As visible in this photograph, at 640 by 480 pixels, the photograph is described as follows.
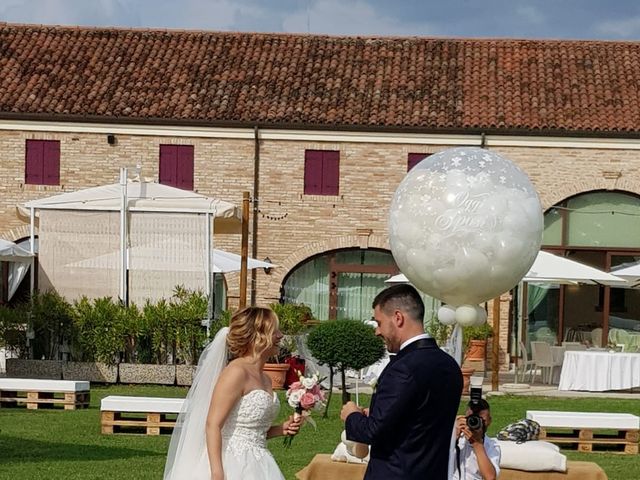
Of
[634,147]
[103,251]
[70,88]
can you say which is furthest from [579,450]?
[70,88]

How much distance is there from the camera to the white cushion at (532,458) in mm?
11289

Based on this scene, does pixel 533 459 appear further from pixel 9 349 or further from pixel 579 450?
pixel 9 349

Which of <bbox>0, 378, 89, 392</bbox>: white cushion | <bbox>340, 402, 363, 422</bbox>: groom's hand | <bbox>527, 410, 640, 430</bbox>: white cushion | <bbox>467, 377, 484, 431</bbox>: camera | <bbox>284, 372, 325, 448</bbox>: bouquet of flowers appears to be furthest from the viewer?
<bbox>0, 378, 89, 392</bbox>: white cushion

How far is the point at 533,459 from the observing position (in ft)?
37.1

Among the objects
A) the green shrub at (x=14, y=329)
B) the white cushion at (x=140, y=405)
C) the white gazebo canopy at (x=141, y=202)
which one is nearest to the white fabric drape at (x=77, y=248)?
the white gazebo canopy at (x=141, y=202)

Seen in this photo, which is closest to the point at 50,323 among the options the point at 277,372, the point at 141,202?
the point at 141,202

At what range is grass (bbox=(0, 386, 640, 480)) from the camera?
39.7ft

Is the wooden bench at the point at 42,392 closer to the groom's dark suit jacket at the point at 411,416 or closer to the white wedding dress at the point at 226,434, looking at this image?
the white wedding dress at the point at 226,434

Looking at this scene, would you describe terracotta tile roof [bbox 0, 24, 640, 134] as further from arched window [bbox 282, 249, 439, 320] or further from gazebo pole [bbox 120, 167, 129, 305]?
gazebo pole [bbox 120, 167, 129, 305]

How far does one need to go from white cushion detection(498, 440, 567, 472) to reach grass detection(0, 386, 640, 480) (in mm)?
1561

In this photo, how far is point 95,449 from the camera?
13750mm

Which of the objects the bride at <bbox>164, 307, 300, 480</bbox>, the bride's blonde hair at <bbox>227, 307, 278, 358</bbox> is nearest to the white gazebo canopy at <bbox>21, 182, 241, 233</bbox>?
the bride at <bbox>164, 307, 300, 480</bbox>

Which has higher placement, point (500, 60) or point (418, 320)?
point (500, 60)

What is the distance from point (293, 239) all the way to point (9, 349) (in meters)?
11.4
